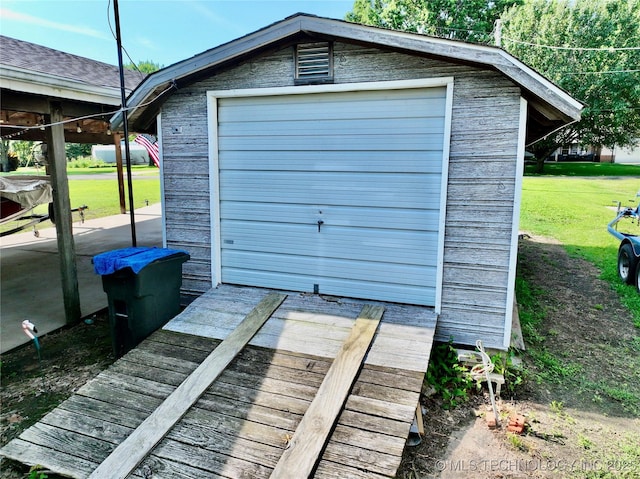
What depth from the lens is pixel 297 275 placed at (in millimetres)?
4574

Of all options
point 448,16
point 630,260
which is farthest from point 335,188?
point 448,16

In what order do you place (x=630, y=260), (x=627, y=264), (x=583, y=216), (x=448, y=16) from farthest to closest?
1. (x=448, y=16)
2. (x=583, y=216)
3. (x=627, y=264)
4. (x=630, y=260)

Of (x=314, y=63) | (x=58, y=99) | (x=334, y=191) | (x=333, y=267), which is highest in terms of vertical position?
(x=314, y=63)

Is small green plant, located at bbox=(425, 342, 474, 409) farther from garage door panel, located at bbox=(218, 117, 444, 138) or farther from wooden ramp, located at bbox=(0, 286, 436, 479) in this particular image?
garage door panel, located at bbox=(218, 117, 444, 138)

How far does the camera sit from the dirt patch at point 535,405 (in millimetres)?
2744

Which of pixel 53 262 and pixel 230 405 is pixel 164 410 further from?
pixel 53 262

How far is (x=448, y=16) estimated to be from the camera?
2388cm

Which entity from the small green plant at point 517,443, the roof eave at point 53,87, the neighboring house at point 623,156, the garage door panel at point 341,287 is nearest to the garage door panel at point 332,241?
the garage door panel at point 341,287

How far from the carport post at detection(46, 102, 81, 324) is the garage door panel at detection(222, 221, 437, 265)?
1851mm

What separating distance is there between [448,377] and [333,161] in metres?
2.40

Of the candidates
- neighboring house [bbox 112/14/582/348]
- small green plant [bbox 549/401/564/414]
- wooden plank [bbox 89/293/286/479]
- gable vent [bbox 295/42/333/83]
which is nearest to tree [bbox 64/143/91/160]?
neighboring house [bbox 112/14/582/348]

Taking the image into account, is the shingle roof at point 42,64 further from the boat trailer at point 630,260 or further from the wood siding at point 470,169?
the boat trailer at point 630,260

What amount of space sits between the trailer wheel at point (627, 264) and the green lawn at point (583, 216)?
121 millimetres

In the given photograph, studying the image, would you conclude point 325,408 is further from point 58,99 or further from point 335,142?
point 58,99
